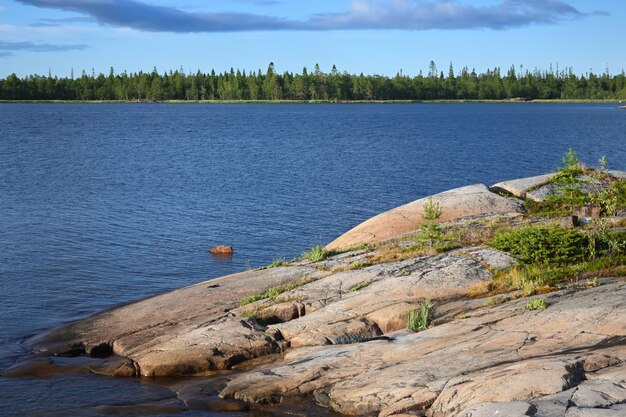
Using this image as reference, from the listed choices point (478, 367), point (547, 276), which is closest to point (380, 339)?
point (478, 367)

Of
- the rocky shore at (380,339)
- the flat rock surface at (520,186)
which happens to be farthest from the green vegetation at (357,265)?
the flat rock surface at (520,186)

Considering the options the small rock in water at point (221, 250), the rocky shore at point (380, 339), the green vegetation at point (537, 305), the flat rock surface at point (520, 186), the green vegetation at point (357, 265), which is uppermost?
the flat rock surface at point (520, 186)

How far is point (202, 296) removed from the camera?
24703 mm

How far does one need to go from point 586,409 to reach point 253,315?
10.9 metres

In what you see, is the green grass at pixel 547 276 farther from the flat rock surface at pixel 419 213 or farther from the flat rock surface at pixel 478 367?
the flat rock surface at pixel 419 213

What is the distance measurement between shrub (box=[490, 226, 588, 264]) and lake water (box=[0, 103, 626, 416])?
10.8m

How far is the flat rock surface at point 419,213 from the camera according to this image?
97.2 feet

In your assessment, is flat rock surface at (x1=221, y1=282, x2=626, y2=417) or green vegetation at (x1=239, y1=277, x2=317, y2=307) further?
green vegetation at (x1=239, y1=277, x2=317, y2=307)

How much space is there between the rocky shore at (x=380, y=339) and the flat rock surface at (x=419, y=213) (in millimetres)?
1843

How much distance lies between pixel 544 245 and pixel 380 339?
21.5 feet

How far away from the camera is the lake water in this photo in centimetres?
2728

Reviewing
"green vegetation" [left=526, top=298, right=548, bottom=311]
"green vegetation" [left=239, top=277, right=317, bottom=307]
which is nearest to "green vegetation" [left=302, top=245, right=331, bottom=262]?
"green vegetation" [left=239, top=277, right=317, bottom=307]

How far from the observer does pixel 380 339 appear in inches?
739

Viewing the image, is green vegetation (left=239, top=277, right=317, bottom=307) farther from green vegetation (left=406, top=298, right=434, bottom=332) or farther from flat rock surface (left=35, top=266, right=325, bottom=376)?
green vegetation (left=406, top=298, right=434, bottom=332)
